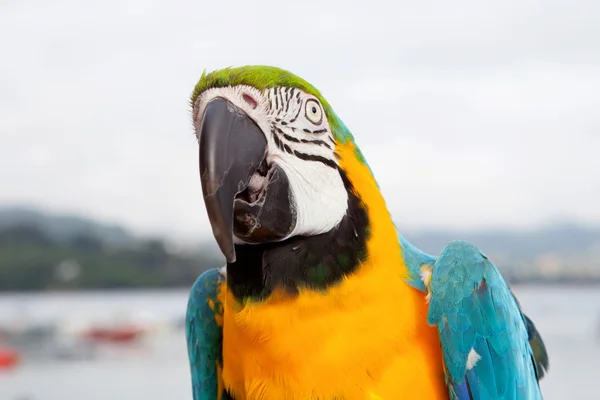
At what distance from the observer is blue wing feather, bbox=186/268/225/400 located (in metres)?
1.60

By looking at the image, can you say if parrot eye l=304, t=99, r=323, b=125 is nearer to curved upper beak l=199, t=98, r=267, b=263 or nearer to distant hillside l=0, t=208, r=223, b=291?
curved upper beak l=199, t=98, r=267, b=263

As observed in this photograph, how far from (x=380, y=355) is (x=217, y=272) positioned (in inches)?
24.7

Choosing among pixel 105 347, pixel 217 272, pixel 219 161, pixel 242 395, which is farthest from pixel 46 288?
pixel 219 161

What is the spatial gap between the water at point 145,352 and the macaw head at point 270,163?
3650 mm

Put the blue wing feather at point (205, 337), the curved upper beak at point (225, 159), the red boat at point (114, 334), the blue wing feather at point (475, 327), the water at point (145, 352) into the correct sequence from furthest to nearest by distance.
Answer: the red boat at point (114, 334), the water at point (145, 352), the blue wing feather at point (205, 337), the blue wing feather at point (475, 327), the curved upper beak at point (225, 159)

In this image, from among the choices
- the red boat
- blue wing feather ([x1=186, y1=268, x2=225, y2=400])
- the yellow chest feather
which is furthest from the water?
the yellow chest feather

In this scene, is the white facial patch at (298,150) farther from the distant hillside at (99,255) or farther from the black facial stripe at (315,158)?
the distant hillside at (99,255)

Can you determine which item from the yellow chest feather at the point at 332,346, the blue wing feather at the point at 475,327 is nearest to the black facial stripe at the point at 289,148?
the yellow chest feather at the point at 332,346

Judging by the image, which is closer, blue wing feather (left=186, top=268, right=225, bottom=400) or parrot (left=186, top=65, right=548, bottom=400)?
parrot (left=186, top=65, right=548, bottom=400)

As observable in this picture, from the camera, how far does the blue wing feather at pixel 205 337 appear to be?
160cm

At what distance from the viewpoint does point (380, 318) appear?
123 centimetres

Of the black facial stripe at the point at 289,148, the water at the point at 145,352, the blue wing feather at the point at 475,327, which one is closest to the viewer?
the black facial stripe at the point at 289,148

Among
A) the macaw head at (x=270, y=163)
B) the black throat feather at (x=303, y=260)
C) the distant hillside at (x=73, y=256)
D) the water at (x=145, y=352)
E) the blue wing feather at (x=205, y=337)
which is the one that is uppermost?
the macaw head at (x=270, y=163)

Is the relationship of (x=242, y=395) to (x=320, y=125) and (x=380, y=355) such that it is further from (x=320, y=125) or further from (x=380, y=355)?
(x=320, y=125)
